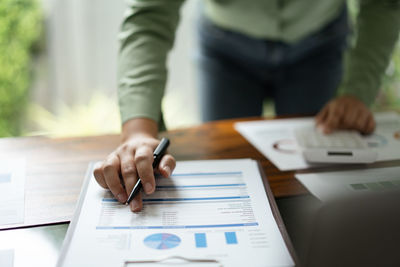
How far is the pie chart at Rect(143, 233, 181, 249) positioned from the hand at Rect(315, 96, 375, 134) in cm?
53

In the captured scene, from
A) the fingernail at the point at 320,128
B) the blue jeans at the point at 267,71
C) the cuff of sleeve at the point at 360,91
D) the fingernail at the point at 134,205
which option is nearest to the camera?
the fingernail at the point at 134,205

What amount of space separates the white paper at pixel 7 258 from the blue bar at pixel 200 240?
0.23 m

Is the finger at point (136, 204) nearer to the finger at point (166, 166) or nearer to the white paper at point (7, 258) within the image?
the finger at point (166, 166)

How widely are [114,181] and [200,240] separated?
0.61ft

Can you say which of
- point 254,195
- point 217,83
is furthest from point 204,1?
point 254,195

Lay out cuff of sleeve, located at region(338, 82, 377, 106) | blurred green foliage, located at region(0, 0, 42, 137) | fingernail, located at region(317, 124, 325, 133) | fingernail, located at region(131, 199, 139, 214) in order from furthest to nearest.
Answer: blurred green foliage, located at region(0, 0, 42, 137), cuff of sleeve, located at region(338, 82, 377, 106), fingernail, located at region(317, 124, 325, 133), fingernail, located at region(131, 199, 139, 214)

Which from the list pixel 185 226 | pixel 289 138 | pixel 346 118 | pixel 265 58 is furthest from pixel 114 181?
pixel 265 58

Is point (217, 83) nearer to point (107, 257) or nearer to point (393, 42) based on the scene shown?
point (393, 42)

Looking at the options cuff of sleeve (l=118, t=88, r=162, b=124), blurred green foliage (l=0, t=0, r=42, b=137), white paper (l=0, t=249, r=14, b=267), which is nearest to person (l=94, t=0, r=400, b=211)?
cuff of sleeve (l=118, t=88, r=162, b=124)

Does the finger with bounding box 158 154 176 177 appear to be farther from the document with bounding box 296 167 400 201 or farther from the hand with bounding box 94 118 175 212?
the document with bounding box 296 167 400 201

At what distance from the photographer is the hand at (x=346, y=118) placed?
995 millimetres

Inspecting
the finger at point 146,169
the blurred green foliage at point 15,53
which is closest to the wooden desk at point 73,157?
the finger at point 146,169

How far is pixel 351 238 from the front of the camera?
0.36 meters

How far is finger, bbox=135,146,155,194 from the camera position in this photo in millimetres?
675
